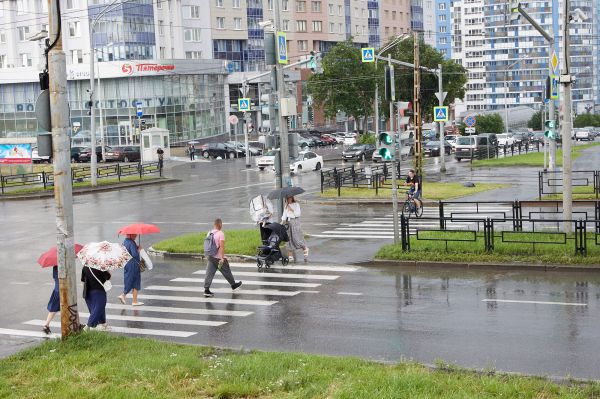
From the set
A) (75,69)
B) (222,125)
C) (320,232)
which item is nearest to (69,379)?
(320,232)

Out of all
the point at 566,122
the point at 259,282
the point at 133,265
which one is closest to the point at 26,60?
the point at 259,282

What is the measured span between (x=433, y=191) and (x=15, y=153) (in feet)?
100

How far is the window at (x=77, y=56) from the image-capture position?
94938mm

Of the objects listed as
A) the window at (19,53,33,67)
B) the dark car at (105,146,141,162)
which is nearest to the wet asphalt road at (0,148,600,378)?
the dark car at (105,146,141,162)

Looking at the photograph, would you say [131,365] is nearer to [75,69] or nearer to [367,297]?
[367,297]

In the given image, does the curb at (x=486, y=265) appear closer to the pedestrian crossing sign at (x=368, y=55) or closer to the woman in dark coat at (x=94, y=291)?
the woman in dark coat at (x=94, y=291)

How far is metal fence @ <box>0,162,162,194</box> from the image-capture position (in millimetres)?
50100

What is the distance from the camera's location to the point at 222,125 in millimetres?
101875

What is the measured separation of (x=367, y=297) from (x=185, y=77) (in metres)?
79.0

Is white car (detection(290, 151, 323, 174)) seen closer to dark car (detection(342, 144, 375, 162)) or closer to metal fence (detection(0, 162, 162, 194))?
metal fence (detection(0, 162, 162, 194))

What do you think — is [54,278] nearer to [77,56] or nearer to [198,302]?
[198,302]

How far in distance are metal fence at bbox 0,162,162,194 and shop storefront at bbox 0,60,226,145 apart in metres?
26.2

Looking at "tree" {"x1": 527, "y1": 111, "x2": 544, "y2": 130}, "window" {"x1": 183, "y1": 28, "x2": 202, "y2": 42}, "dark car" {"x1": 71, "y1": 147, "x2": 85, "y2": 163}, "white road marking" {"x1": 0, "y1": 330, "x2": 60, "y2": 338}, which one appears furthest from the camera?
"tree" {"x1": 527, "y1": 111, "x2": 544, "y2": 130}

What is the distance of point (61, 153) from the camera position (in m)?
12.7
